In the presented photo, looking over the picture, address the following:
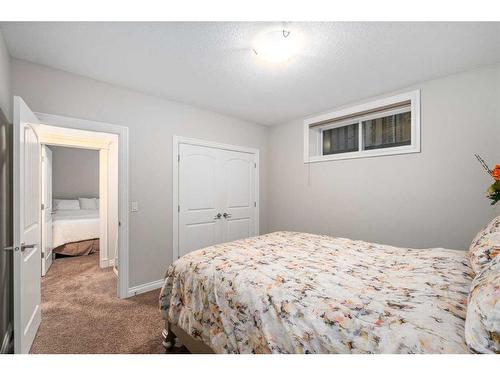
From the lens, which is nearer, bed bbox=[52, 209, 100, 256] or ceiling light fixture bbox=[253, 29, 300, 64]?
ceiling light fixture bbox=[253, 29, 300, 64]

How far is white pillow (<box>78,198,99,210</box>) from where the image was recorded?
546cm

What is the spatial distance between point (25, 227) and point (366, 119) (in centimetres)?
368

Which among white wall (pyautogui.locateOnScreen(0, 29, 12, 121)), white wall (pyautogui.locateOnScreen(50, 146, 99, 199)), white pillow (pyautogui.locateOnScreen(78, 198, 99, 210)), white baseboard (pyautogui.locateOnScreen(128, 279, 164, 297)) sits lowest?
white baseboard (pyautogui.locateOnScreen(128, 279, 164, 297))

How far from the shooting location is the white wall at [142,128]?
7.48 ft

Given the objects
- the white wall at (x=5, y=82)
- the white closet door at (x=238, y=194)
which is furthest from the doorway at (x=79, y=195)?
the white closet door at (x=238, y=194)

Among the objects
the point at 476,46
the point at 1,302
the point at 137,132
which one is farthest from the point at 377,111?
the point at 1,302

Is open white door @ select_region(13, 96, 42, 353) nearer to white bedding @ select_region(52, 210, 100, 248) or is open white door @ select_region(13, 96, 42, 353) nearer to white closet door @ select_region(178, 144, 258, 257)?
white closet door @ select_region(178, 144, 258, 257)

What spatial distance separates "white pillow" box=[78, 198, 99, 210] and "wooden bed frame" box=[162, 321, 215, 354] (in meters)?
4.82

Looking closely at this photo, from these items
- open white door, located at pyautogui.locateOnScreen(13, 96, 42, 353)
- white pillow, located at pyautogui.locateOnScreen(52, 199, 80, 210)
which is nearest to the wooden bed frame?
open white door, located at pyautogui.locateOnScreen(13, 96, 42, 353)

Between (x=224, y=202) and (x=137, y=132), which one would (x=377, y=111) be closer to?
(x=224, y=202)

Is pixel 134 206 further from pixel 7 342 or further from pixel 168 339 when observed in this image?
pixel 168 339

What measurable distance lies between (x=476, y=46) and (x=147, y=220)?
143 inches

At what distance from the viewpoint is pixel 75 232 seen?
4.36 meters
